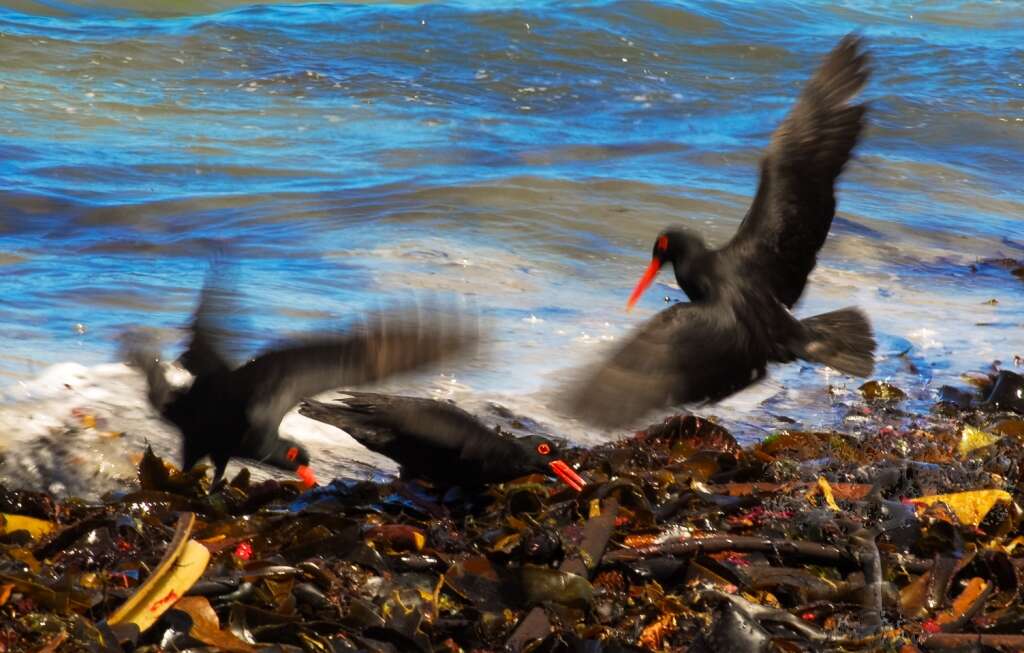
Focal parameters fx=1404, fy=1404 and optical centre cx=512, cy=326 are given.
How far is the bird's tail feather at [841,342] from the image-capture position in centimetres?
539

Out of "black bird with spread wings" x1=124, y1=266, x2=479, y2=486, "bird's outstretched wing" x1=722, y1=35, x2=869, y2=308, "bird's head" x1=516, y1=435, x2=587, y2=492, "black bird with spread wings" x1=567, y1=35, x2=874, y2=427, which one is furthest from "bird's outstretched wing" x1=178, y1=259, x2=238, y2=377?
"bird's outstretched wing" x1=722, y1=35, x2=869, y2=308

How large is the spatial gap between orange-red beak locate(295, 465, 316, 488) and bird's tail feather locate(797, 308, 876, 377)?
6.33 feet

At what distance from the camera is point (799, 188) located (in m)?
5.39

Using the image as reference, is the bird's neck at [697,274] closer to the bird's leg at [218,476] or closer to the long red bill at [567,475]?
the long red bill at [567,475]

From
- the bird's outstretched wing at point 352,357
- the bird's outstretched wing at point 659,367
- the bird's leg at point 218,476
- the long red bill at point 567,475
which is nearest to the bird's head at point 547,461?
the long red bill at point 567,475

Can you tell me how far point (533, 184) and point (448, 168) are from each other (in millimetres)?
897

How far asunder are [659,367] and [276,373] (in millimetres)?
1291

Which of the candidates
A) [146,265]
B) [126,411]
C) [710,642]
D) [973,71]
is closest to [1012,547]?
[710,642]

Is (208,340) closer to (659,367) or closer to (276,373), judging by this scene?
(276,373)

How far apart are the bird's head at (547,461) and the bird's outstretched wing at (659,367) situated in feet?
0.48

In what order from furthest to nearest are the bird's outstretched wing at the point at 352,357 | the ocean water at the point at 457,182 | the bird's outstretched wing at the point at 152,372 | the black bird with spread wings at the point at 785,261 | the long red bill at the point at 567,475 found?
the ocean water at the point at 457,182 → the black bird with spread wings at the point at 785,261 → the bird's outstretched wing at the point at 152,372 → the bird's outstretched wing at the point at 352,357 → the long red bill at the point at 567,475

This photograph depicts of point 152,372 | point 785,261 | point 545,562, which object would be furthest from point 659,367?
point 152,372

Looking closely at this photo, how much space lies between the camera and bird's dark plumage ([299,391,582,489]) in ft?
14.3

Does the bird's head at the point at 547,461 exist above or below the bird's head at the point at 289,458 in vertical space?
above
